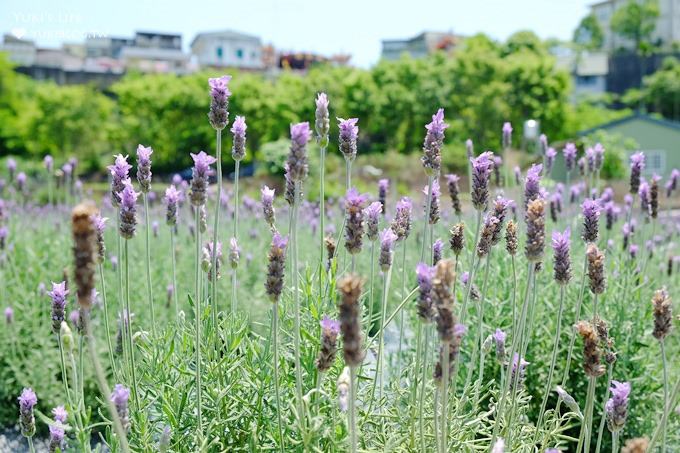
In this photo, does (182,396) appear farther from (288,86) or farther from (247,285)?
(288,86)

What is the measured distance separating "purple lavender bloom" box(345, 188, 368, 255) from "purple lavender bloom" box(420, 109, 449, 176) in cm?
37

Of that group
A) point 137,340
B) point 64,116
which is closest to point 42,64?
point 64,116

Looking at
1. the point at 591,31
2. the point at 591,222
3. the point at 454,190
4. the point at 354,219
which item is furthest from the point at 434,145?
the point at 591,31

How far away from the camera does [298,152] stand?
5.78 ft

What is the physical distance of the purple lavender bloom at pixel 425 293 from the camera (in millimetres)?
1593

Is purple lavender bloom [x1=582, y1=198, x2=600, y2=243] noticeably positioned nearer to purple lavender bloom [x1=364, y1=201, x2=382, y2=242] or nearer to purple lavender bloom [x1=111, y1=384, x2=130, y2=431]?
purple lavender bloom [x1=364, y1=201, x2=382, y2=242]

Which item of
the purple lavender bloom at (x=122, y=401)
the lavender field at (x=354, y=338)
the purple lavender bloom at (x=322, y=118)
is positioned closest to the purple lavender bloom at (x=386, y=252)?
the lavender field at (x=354, y=338)

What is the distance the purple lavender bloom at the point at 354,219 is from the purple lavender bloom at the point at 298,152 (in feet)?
0.44

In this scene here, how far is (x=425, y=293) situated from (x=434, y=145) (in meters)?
0.64

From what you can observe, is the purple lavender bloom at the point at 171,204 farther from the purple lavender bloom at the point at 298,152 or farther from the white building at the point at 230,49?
the white building at the point at 230,49

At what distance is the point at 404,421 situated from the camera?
2.14 m

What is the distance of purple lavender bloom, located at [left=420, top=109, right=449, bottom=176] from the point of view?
211 cm

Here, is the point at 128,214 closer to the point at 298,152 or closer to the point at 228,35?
the point at 298,152

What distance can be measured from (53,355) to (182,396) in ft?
8.60
